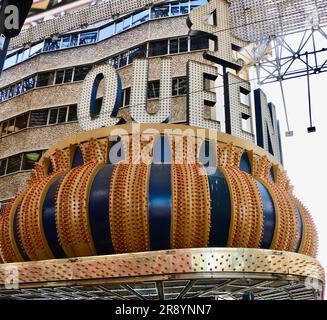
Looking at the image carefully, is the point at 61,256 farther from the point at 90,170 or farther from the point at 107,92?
the point at 107,92

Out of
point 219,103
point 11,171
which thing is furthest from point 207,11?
point 11,171

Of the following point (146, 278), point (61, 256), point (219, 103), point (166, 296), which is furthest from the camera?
point (219, 103)

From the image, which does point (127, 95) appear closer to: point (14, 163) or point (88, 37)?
point (88, 37)

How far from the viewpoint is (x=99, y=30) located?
31.2 m

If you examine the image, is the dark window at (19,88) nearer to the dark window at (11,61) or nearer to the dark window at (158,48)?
the dark window at (11,61)

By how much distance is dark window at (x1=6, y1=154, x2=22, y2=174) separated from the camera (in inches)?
1087

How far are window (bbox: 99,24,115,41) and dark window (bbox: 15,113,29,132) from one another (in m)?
7.52

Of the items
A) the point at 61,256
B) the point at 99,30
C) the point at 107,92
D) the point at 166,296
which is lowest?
the point at 166,296

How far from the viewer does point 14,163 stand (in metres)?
27.9

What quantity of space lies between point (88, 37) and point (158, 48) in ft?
23.0

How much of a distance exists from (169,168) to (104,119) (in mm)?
2373

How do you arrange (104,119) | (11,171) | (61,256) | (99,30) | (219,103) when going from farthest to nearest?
(99,30) → (11,171) → (219,103) → (104,119) → (61,256)

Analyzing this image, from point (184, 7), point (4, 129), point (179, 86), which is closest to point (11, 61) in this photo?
point (4, 129)

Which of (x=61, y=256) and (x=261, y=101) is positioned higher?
(x=261, y=101)
